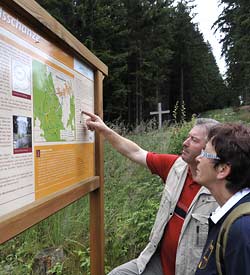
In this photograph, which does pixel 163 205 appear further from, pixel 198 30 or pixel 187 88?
pixel 198 30

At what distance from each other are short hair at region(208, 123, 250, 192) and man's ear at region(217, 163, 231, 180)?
1 cm

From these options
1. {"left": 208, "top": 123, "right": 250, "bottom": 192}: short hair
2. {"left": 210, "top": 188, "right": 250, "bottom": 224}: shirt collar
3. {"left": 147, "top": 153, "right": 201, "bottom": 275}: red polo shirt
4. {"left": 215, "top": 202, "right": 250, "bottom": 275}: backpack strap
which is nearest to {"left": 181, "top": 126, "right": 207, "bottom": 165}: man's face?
{"left": 147, "top": 153, "right": 201, "bottom": 275}: red polo shirt

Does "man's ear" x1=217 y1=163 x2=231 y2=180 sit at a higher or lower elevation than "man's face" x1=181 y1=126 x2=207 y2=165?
lower

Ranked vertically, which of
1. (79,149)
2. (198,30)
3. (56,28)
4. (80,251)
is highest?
(198,30)

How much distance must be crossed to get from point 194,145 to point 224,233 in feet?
4.31

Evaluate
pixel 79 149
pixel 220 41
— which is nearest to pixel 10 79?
pixel 79 149

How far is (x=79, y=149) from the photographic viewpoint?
253 centimetres

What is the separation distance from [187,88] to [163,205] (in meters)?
44.9

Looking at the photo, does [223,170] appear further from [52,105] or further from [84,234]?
[84,234]

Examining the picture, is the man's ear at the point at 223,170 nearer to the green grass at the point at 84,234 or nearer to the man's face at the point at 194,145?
the man's face at the point at 194,145

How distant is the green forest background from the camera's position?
164 inches

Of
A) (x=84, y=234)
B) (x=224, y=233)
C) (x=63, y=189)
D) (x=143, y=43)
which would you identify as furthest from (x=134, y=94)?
(x=224, y=233)

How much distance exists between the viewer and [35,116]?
1.83 metres

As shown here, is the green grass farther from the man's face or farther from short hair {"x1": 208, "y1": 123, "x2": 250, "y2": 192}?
short hair {"x1": 208, "y1": 123, "x2": 250, "y2": 192}
